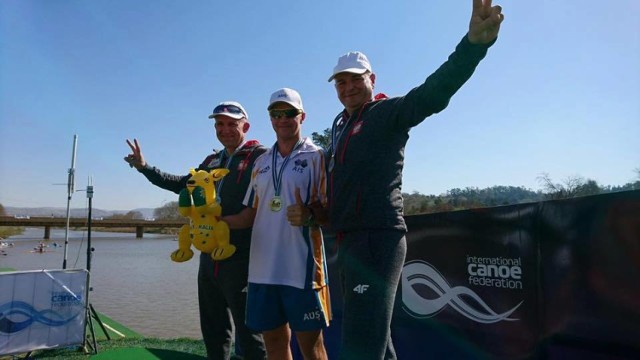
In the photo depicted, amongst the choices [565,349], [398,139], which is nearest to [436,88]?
[398,139]

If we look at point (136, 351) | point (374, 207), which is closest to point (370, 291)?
point (374, 207)

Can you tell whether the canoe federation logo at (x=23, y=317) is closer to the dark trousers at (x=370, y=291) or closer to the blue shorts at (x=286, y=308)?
the blue shorts at (x=286, y=308)

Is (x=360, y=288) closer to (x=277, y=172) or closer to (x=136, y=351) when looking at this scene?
(x=277, y=172)

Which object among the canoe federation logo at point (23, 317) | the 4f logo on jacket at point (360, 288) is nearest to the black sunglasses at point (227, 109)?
the 4f logo on jacket at point (360, 288)

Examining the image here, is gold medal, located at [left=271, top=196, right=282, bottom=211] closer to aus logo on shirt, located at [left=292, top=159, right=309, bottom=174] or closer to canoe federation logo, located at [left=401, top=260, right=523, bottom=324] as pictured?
aus logo on shirt, located at [left=292, top=159, right=309, bottom=174]

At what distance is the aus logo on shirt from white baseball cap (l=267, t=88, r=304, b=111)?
31 cm

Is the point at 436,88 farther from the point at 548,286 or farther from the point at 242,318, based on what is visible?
the point at 242,318

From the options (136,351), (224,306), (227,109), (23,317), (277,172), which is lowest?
(136,351)

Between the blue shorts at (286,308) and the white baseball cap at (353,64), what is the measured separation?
1.13 metres

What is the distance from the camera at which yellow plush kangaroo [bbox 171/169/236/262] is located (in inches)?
99.0

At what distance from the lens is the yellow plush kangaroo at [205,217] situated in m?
2.51

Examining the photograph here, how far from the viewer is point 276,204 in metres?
2.44

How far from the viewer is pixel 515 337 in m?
2.72

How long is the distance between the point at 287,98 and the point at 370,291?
1169 mm
